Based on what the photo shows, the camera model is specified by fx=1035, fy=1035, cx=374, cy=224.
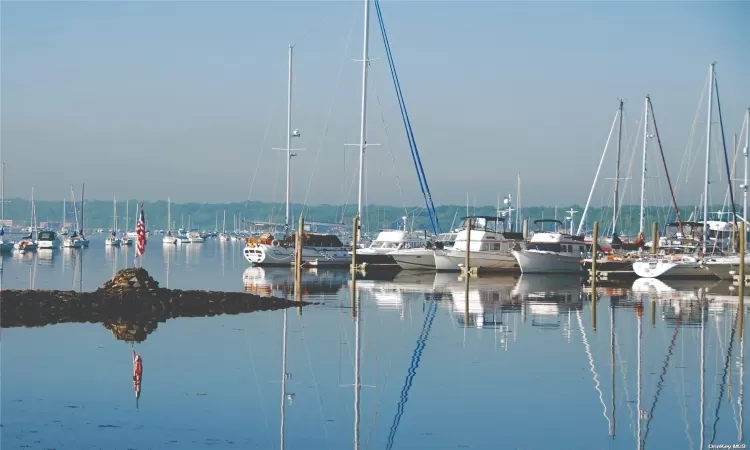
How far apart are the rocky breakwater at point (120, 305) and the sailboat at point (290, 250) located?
33616mm

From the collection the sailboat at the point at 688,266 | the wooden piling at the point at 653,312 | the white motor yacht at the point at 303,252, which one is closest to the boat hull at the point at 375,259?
the white motor yacht at the point at 303,252

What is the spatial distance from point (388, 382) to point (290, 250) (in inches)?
1952

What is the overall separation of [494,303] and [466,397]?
21.0 meters

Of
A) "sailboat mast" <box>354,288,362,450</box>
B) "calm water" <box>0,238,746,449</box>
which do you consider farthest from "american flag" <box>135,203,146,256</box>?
"sailboat mast" <box>354,288,362,450</box>

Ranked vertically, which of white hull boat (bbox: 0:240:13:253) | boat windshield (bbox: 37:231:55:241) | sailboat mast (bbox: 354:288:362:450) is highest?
sailboat mast (bbox: 354:288:362:450)

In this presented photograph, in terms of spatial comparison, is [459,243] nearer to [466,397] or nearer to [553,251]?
[553,251]

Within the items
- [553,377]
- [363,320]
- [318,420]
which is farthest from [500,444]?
[363,320]

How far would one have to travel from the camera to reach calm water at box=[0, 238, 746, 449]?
16859 millimetres

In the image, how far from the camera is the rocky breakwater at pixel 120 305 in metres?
30.3

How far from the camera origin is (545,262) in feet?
211

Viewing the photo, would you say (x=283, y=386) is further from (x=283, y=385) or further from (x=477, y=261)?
(x=477, y=261)

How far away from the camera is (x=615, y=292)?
1907 inches

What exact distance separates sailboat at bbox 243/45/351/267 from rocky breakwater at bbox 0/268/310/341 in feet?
110

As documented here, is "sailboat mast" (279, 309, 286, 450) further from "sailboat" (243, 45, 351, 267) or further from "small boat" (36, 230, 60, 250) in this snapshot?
"small boat" (36, 230, 60, 250)
